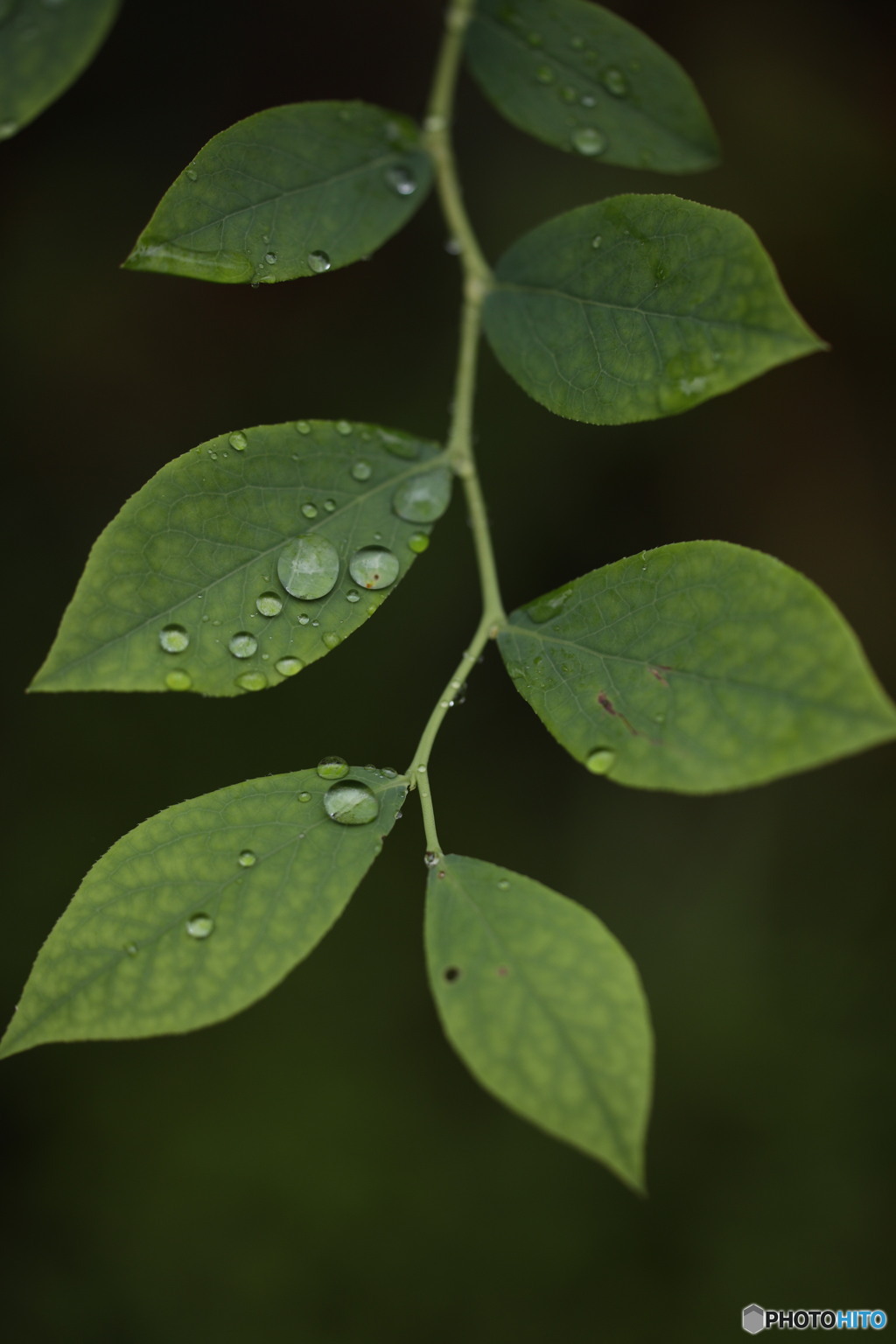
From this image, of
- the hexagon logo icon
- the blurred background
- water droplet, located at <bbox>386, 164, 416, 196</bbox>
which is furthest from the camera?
the hexagon logo icon

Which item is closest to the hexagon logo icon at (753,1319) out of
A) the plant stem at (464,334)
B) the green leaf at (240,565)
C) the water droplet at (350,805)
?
the plant stem at (464,334)

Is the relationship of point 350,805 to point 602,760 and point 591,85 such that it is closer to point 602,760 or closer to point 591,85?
point 602,760

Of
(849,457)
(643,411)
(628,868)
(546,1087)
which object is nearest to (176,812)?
(546,1087)

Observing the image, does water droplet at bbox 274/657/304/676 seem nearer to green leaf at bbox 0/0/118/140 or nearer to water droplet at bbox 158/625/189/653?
water droplet at bbox 158/625/189/653

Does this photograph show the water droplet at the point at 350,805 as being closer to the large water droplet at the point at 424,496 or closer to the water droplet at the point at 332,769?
the water droplet at the point at 332,769

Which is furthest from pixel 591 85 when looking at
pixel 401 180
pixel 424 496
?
pixel 424 496

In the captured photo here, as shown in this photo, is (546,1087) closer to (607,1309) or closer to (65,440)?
(65,440)

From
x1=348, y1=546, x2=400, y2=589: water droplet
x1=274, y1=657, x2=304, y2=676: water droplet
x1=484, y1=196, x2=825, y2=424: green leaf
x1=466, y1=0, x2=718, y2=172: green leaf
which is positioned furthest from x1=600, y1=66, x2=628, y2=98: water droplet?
x1=274, y1=657, x2=304, y2=676: water droplet
